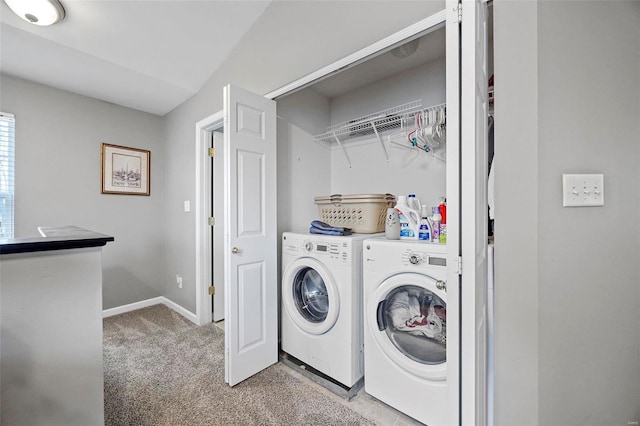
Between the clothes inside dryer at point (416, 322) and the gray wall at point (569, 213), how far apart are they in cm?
38

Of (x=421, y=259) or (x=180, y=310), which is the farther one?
(x=180, y=310)

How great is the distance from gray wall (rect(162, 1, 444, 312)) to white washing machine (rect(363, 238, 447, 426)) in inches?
45.2

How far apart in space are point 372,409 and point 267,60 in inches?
94.3

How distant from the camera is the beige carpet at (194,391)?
1438mm

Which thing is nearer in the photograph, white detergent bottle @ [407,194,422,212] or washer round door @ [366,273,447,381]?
washer round door @ [366,273,447,381]

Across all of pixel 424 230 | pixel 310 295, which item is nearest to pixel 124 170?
pixel 310 295

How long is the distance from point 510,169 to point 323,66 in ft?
3.95

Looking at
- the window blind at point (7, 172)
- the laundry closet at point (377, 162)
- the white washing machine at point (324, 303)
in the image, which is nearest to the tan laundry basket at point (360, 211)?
the white washing machine at point (324, 303)

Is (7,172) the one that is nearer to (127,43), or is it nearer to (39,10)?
(39,10)

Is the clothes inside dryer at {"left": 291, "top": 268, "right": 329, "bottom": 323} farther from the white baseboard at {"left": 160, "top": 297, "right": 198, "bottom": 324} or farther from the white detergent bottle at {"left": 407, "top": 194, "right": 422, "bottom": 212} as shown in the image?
the white baseboard at {"left": 160, "top": 297, "right": 198, "bottom": 324}

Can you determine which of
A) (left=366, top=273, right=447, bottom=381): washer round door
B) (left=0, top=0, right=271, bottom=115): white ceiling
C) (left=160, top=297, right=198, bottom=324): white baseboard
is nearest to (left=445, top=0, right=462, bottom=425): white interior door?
(left=366, top=273, right=447, bottom=381): washer round door

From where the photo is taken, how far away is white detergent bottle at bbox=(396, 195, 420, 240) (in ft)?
5.30

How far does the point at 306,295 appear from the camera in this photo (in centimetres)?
197

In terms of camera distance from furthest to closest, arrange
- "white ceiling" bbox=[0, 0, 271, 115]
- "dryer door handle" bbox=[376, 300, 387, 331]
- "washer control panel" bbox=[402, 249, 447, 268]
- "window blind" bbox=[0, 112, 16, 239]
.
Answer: "window blind" bbox=[0, 112, 16, 239] → "white ceiling" bbox=[0, 0, 271, 115] → "dryer door handle" bbox=[376, 300, 387, 331] → "washer control panel" bbox=[402, 249, 447, 268]
